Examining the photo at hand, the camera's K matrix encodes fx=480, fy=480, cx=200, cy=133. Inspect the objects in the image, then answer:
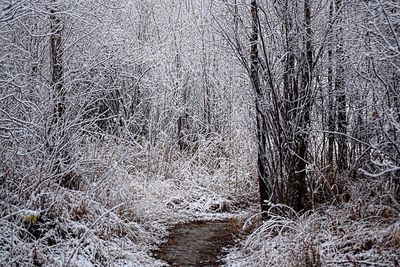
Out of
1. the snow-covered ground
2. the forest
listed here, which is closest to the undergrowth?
the forest

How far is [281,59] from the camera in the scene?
6.85 metres

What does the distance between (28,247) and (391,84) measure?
4677 millimetres

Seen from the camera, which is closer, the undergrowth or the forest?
the undergrowth

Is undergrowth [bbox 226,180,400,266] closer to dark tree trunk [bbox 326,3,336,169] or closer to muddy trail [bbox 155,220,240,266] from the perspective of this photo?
muddy trail [bbox 155,220,240,266]

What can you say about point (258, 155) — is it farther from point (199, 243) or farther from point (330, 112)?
point (199, 243)

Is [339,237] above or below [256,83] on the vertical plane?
below

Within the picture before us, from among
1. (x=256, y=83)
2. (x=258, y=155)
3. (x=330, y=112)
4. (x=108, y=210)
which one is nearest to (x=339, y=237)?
(x=258, y=155)

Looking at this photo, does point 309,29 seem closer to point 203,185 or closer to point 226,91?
point 203,185

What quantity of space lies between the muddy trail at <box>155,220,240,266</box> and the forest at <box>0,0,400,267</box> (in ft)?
0.18

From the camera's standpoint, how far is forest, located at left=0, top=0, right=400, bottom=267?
5.50 metres

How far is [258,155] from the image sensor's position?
25.2 ft

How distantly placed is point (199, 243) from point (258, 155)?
1708mm

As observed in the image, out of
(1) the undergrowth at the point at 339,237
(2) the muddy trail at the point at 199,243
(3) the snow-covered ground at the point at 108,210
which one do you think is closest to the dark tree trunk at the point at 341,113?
(1) the undergrowth at the point at 339,237

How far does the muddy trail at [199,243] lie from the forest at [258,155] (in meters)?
0.06
